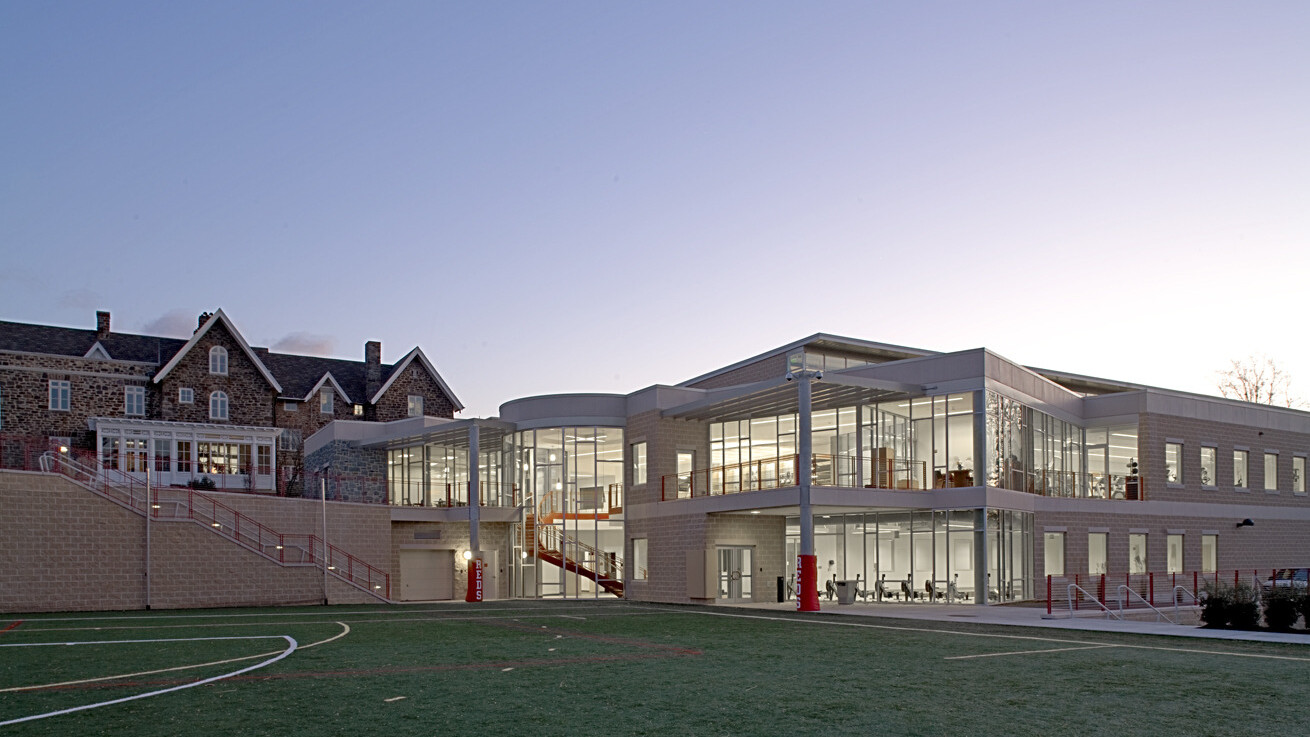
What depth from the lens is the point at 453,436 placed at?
40.9 m

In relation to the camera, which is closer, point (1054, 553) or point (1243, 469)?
point (1054, 553)

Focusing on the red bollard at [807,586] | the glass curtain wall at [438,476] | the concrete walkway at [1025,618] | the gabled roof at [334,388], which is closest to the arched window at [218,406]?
the gabled roof at [334,388]

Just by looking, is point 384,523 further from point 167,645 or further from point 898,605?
point 167,645

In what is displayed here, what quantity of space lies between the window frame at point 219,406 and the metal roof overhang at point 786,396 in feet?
88.3

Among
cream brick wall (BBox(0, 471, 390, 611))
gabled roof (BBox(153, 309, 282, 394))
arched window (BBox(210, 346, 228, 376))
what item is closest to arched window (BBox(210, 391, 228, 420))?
arched window (BBox(210, 346, 228, 376))

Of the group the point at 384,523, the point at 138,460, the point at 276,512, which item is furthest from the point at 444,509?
the point at 138,460

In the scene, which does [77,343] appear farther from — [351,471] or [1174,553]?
[1174,553]

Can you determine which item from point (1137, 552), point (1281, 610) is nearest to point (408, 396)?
point (1137, 552)

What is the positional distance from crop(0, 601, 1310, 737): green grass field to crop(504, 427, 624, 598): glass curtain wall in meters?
17.4

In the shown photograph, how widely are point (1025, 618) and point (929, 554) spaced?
736 centimetres

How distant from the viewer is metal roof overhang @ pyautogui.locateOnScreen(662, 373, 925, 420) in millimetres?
29203

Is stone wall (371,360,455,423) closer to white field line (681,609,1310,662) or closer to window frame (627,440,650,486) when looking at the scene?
window frame (627,440,650,486)

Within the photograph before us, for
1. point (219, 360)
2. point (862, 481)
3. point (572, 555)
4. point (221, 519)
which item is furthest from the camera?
point (219, 360)

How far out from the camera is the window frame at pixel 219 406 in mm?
51781
